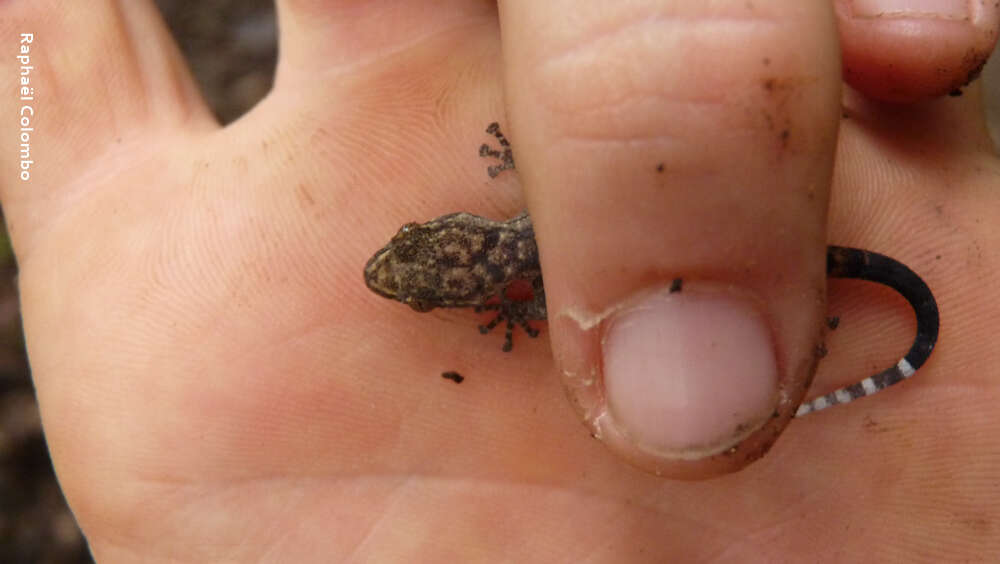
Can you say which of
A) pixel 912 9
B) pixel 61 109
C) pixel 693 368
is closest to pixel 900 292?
pixel 912 9

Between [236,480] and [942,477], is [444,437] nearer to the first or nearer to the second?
[236,480]

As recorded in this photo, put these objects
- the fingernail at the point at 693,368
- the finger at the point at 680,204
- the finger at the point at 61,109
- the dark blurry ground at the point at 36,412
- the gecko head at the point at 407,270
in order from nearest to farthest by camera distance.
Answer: the finger at the point at 680,204
the fingernail at the point at 693,368
the gecko head at the point at 407,270
the finger at the point at 61,109
the dark blurry ground at the point at 36,412

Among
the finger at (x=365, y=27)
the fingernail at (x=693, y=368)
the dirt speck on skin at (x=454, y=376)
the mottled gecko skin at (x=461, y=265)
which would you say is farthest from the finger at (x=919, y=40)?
the dirt speck on skin at (x=454, y=376)

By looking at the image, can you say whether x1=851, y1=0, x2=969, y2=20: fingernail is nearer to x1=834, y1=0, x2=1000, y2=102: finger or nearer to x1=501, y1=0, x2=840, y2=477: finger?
x1=834, y1=0, x2=1000, y2=102: finger

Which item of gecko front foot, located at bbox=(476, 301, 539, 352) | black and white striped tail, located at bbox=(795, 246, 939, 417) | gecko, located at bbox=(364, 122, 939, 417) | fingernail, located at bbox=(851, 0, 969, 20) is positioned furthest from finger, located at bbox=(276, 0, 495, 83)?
black and white striped tail, located at bbox=(795, 246, 939, 417)

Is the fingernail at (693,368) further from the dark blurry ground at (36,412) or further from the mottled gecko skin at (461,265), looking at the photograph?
the dark blurry ground at (36,412)

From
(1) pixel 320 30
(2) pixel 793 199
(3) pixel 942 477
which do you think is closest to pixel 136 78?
(1) pixel 320 30
